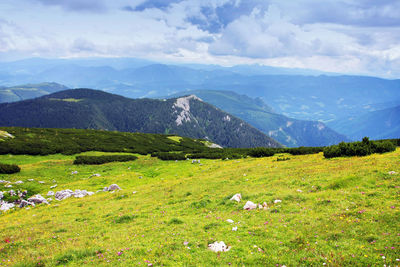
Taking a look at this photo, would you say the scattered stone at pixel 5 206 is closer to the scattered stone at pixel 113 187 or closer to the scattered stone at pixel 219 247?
the scattered stone at pixel 113 187

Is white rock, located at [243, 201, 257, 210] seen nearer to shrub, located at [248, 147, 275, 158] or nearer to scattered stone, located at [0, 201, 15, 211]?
scattered stone, located at [0, 201, 15, 211]

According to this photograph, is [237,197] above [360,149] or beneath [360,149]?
beneath

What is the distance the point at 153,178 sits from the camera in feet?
106

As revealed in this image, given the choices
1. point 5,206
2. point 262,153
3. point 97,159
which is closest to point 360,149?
point 262,153

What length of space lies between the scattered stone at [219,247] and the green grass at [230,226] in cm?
30

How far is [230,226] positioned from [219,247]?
2177 mm

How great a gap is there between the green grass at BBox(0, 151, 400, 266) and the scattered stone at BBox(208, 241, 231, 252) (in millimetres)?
302

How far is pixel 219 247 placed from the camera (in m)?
9.33

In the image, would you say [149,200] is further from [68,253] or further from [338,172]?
[338,172]

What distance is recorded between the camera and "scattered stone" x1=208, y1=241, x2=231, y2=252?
924 cm

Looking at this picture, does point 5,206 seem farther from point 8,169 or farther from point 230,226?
point 230,226

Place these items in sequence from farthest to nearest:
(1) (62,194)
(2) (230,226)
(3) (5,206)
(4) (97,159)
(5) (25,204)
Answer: (4) (97,159)
(1) (62,194)
(5) (25,204)
(3) (5,206)
(2) (230,226)

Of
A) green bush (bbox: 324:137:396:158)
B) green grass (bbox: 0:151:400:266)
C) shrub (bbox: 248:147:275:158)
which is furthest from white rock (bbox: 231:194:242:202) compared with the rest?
shrub (bbox: 248:147:275:158)

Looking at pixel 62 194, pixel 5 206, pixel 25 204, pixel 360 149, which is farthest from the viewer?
pixel 62 194
